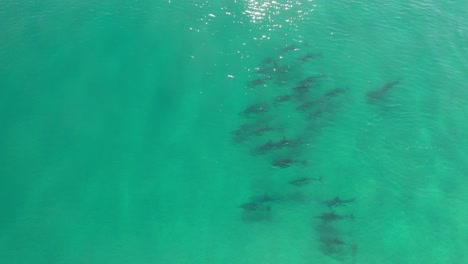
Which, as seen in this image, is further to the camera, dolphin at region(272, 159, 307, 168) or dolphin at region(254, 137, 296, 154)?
dolphin at region(254, 137, 296, 154)

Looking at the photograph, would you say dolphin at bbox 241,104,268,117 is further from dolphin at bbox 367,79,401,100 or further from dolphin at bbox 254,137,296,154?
dolphin at bbox 367,79,401,100

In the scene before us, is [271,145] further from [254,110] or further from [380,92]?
[380,92]

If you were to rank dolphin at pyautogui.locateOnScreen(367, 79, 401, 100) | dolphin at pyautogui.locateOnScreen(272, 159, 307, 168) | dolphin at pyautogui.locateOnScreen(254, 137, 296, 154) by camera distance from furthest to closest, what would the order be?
dolphin at pyautogui.locateOnScreen(367, 79, 401, 100)
dolphin at pyautogui.locateOnScreen(254, 137, 296, 154)
dolphin at pyautogui.locateOnScreen(272, 159, 307, 168)

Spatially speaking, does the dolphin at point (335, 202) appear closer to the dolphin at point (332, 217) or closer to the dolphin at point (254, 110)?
the dolphin at point (332, 217)

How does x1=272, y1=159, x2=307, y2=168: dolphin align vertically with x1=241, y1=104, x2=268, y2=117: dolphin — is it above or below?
below

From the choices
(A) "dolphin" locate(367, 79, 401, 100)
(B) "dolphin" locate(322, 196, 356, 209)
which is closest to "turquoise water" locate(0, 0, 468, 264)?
(A) "dolphin" locate(367, 79, 401, 100)

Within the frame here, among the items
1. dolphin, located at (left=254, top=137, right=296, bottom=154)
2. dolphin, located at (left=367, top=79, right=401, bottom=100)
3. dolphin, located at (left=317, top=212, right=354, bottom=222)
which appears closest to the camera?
dolphin, located at (left=317, top=212, right=354, bottom=222)

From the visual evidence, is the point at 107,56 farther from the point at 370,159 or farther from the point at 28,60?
the point at 370,159

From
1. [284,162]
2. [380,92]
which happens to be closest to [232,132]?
[284,162]

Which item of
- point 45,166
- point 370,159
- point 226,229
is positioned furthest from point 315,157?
point 45,166
